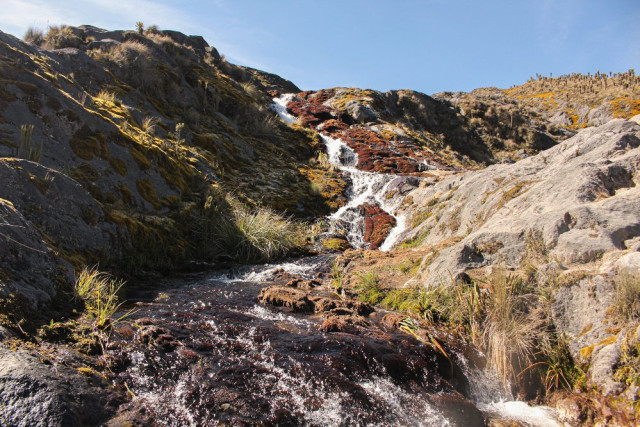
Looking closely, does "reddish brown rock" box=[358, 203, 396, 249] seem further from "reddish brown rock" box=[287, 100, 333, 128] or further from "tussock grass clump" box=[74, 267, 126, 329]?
"reddish brown rock" box=[287, 100, 333, 128]

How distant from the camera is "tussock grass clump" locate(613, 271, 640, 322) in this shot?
3.63 m

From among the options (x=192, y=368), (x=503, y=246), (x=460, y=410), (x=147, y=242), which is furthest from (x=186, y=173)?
(x=460, y=410)

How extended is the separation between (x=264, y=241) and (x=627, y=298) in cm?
754

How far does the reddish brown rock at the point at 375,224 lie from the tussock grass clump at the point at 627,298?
776 cm

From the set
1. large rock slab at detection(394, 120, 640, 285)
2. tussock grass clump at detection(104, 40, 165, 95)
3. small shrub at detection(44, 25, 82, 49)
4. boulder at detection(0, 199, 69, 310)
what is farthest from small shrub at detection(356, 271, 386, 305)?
small shrub at detection(44, 25, 82, 49)

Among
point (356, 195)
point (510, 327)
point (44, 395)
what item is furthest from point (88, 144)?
point (356, 195)

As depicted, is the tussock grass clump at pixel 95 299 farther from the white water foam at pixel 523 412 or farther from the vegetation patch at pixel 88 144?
the white water foam at pixel 523 412

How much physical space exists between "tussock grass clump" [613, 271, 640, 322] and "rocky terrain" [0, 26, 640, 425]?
2cm

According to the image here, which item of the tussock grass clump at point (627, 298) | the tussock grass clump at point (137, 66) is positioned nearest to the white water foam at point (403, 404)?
the tussock grass clump at point (627, 298)

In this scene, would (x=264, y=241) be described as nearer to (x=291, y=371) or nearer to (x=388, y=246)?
(x=388, y=246)

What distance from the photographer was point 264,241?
952 centimetres

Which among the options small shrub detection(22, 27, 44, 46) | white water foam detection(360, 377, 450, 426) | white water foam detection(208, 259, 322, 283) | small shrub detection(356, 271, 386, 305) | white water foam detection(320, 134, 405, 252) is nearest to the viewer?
white water foam detection(360, 377, 450, 426)

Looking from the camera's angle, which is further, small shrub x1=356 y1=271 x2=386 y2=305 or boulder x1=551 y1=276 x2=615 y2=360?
small shrub x1=356 y1=271 x2=386 y2=305

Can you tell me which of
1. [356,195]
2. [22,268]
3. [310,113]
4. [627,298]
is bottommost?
[22,268]
